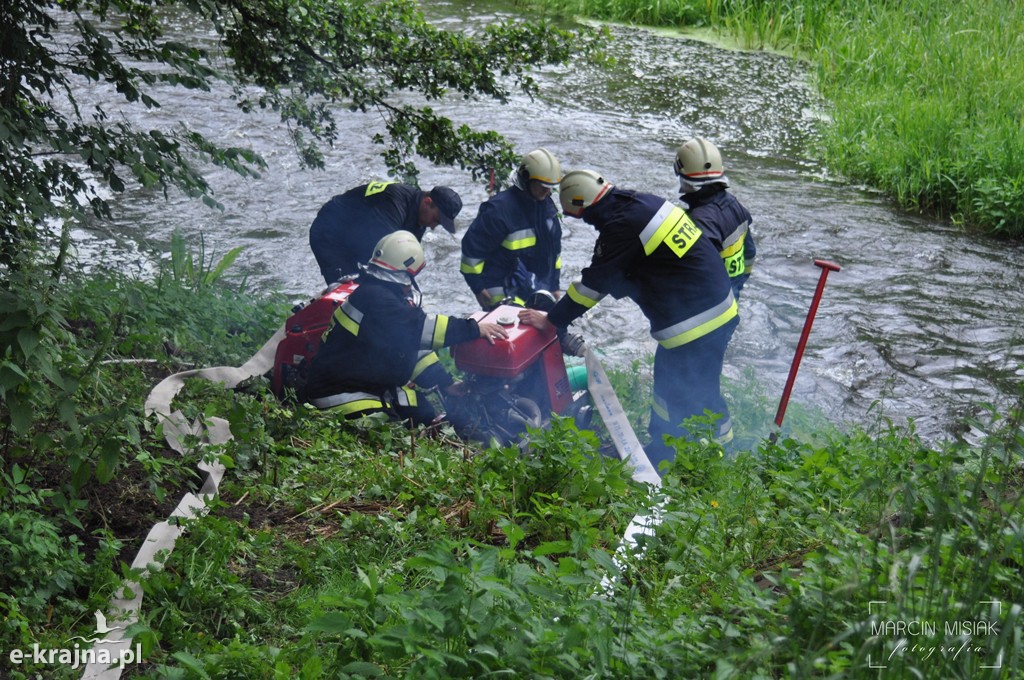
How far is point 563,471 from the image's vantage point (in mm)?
4168

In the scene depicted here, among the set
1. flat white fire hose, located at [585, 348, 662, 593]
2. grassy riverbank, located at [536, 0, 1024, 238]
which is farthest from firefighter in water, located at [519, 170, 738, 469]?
grassy riverbank, located at [536, 0, 1024, 238]

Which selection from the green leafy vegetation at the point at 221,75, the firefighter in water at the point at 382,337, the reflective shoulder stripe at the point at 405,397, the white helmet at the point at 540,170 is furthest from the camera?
the white helmet at the point at 540,170

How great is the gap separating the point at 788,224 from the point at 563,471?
655cm

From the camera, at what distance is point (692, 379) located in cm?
575

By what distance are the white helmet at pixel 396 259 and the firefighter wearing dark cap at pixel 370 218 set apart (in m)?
1.16

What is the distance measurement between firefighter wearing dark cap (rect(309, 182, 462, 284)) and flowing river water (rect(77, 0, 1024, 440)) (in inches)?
56.5

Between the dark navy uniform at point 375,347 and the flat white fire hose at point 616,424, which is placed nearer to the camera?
the flat white fire hose at point 616,424

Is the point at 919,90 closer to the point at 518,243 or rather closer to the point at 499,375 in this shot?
the point at 518,243

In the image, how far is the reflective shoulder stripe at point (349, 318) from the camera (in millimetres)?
5586

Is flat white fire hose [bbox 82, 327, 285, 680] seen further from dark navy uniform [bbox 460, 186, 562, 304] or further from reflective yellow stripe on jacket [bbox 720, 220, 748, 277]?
reflective yellow stripe on jacket [bbox 720, 220, 748, 277]

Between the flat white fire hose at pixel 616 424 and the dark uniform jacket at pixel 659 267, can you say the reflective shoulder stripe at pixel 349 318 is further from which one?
the flat white fire hose at pixel 616 424

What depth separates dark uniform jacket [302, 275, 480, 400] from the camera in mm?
5531
